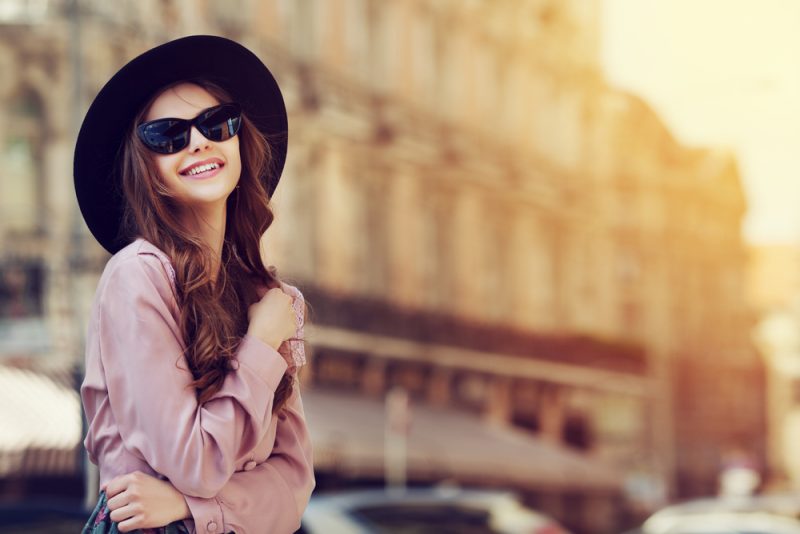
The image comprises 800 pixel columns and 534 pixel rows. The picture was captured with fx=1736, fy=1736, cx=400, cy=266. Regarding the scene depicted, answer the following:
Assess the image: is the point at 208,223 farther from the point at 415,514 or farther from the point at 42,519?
the point at 415,514

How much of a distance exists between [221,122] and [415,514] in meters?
6.31

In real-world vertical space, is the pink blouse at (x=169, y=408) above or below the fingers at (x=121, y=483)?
above

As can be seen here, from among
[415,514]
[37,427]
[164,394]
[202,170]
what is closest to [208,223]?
[202,170]

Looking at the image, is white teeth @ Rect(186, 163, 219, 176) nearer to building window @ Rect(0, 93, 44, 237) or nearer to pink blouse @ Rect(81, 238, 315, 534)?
pink blouse @ Rect(81, 238, 315, 534)

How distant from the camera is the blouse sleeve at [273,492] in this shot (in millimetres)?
2953

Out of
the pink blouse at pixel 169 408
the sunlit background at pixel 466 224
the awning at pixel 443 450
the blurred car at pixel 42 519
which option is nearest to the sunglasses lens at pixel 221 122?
the pink blouse at pixel 169 408

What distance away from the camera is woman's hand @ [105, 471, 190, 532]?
2.87m

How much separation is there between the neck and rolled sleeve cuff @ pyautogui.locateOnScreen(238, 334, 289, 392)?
22 cm

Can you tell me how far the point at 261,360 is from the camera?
118 inches

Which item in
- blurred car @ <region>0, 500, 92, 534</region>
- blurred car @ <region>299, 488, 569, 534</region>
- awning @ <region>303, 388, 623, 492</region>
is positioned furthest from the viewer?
awning @ <region>303, 388, 623, 492</region>

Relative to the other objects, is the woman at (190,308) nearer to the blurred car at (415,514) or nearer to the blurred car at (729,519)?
the blurred car at (415,514)

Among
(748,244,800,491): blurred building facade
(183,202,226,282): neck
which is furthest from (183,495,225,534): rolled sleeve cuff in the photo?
(748,244,800,491): blurred building facade

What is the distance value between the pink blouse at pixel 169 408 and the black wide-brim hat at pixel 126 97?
0.21m

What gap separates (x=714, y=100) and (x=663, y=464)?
12923 mm
